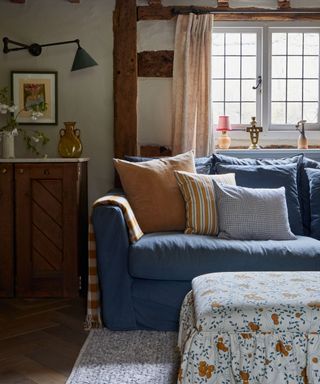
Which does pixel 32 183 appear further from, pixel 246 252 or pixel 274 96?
pixel 274 96

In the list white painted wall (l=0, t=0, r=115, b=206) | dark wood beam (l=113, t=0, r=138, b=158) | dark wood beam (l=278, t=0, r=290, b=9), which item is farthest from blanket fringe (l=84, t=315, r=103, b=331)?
dark wood beam (l=278, t=0, r=290, b=9)

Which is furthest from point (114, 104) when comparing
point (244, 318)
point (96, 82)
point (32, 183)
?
point (244, 318)

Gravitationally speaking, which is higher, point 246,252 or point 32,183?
point 32,183

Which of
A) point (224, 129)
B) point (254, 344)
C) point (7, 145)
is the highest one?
point (224, 129)

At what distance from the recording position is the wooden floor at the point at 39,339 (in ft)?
7.72

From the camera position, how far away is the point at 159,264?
8.99ft

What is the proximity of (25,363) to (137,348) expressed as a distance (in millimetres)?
533

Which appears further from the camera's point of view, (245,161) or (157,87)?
(157,87)

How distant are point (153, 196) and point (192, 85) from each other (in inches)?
47.8

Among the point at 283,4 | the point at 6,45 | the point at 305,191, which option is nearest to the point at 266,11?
the point at 283,4

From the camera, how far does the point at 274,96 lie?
14.2ft

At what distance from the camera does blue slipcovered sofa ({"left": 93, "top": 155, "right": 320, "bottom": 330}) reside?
274 cm

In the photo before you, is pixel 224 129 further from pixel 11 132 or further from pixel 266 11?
pixel 11 132

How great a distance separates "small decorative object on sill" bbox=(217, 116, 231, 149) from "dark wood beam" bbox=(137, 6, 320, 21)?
0.80 m
